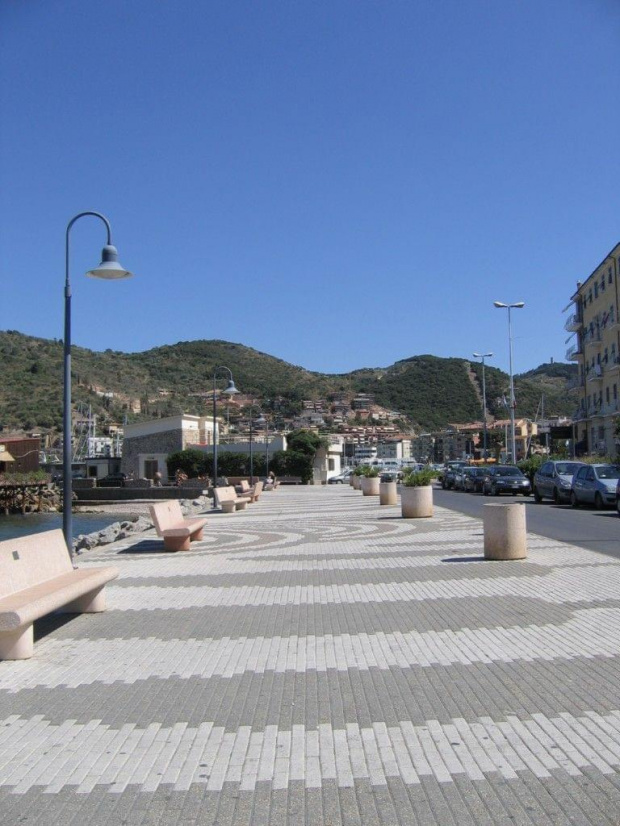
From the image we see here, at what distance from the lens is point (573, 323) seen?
67875 millimetres

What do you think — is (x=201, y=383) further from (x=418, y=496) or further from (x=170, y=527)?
(x=170, y=527)

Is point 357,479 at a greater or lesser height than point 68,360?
lesser

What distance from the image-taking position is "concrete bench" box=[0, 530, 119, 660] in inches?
268

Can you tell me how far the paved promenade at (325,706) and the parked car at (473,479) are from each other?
3050 centimetres

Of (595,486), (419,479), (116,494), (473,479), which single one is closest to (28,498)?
(116,494)

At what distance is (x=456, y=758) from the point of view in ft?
15.0

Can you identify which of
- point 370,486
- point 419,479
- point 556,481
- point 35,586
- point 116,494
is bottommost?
point 116,494

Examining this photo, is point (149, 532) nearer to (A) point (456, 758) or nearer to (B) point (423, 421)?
(A) point (456, 758)

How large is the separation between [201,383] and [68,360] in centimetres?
11312

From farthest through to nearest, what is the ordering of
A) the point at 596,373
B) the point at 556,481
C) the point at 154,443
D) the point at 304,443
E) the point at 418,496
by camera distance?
the point at 154,443
the point at 304,443
the point at 596,373
the point at 556,481
the point at 418,496

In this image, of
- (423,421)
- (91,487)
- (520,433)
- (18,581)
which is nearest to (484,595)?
(18,581)

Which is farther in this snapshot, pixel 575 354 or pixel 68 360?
pixel 575 354

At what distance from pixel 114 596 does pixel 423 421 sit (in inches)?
5855

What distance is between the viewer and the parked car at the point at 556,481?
28.7m
